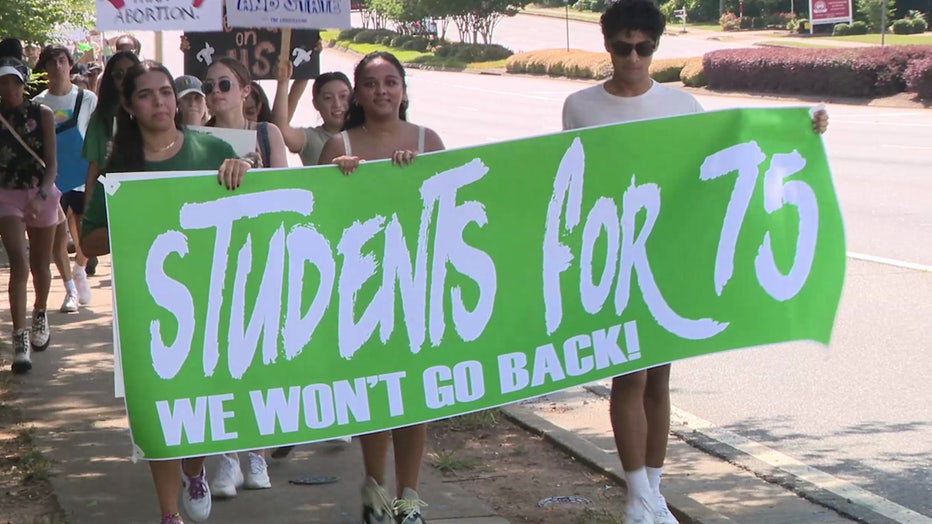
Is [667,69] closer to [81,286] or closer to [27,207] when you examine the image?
[81,286]

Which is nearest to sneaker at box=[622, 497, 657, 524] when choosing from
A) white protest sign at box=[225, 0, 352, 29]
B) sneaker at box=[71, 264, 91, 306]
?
white protest sign at box=[225, 0, 352, 29]

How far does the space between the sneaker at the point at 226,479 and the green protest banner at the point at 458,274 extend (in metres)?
1.10

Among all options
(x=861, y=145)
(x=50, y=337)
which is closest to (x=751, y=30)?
(x=861, y=145)

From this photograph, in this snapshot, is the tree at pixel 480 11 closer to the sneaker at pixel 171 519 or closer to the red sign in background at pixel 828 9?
the red sign in background at pixel 828 9

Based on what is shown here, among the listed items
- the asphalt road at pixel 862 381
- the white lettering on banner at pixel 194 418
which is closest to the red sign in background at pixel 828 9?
the asphalt road at pixel 862 381

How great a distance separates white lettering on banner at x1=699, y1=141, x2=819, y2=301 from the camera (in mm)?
5180

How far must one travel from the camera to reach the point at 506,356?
4922mm

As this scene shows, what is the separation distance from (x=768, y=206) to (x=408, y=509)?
A: 5.60ft

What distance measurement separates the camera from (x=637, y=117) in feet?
16.8

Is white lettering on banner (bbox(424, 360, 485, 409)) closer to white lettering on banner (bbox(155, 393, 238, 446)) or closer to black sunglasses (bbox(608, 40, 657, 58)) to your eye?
white lettering on banner (bbox(155, 393, 238, 446))

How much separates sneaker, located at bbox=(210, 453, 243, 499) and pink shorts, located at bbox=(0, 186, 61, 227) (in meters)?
3.11

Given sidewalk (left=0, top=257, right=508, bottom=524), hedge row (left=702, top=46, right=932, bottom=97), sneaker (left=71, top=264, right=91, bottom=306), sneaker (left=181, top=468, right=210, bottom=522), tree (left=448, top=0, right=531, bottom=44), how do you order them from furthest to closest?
tree (left=448, top=0, right=531, bottom=44), hedge row (left=702, top=46, right=932, bottom=97), sneaker (left=71, top=264, right=91, bottom=306), sidewalk (left=0, top=257, right=508, bottom=524), sneaker (left=181, top=468, right=210, bottom=522)

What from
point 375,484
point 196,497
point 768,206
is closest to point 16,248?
point 196,497

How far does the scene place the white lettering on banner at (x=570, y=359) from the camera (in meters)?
4.92
